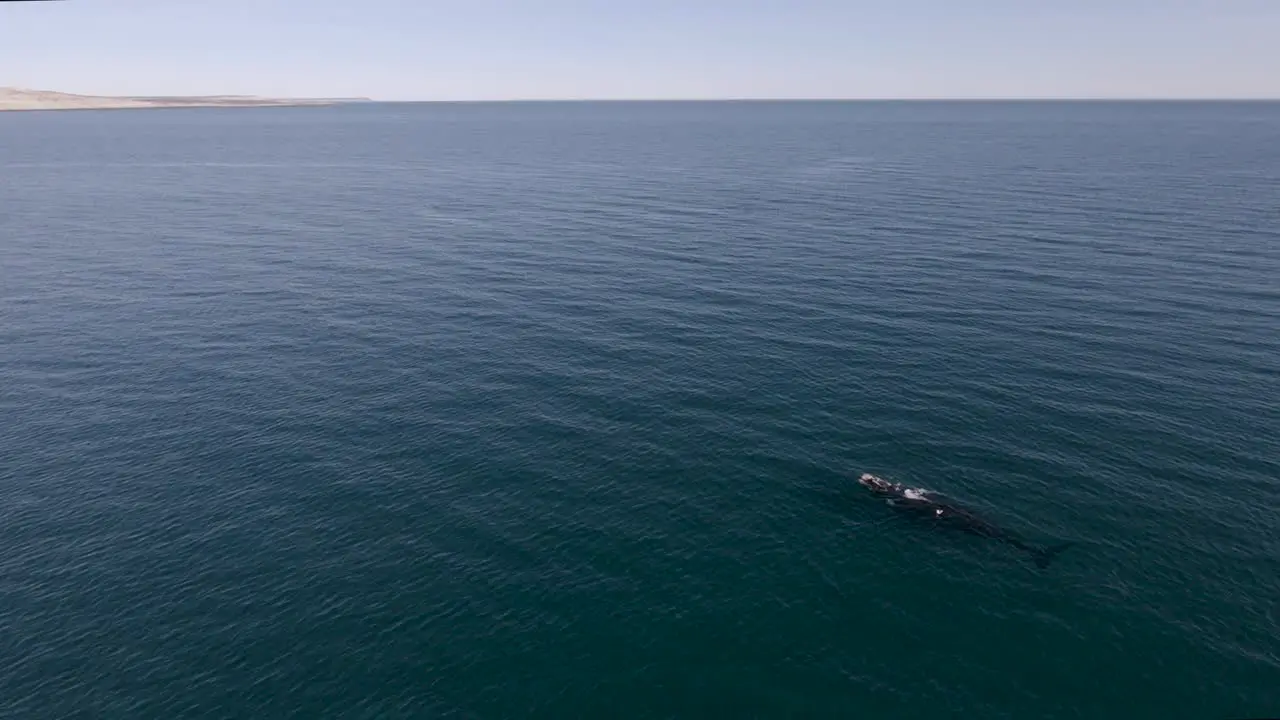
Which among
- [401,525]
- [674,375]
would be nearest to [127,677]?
[401,525]

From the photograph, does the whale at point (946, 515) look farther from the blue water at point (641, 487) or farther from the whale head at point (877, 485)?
the blue water at point (641, 487)

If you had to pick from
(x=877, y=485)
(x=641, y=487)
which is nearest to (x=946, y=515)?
(x=877, y=485)

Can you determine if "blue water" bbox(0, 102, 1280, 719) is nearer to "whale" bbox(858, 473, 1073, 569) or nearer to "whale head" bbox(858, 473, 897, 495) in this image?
"whale" bbox(858, 473, 1073, 569)

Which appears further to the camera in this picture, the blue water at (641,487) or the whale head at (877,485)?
the whale head at (877,485)

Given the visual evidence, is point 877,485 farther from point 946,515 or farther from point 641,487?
point 641,487

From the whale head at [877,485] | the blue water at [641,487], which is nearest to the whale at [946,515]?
the whale head at [877,485]

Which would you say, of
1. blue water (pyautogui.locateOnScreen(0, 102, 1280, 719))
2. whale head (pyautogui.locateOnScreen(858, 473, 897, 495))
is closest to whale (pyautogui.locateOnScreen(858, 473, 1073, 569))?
whale head (pyautogui.locateOnScreen(858, 473, 897, 495))
